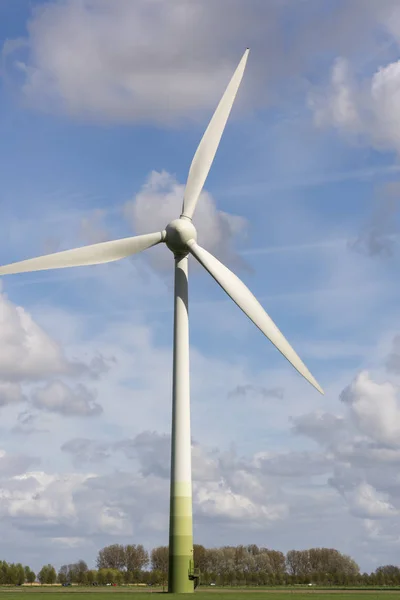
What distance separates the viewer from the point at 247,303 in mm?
60688

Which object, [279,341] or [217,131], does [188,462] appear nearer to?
[279,341]

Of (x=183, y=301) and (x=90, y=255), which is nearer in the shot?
(x=90, y=255)

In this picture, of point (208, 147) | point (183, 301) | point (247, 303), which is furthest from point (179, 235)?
point (208, 147)

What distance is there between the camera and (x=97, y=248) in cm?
6228

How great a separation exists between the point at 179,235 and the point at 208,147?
8.28m

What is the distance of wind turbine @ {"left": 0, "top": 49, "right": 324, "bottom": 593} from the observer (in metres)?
58.9

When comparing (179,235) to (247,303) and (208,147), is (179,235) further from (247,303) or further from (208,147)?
(208,147)

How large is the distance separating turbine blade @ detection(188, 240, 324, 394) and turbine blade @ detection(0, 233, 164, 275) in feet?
11.7

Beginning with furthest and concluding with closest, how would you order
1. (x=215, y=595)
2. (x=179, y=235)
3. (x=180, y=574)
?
(x=215, y=595)
(x=179, y=235)
(x=180, y=574)

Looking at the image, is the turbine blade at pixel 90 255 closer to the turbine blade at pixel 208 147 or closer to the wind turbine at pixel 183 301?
the wind turbine at pixel 183 301

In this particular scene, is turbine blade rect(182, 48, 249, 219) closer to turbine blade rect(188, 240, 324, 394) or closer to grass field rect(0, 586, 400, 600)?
turbine blade rect(188, 240, 324, 394)

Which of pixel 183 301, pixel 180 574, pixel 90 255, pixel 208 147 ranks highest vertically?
pixel 208 147

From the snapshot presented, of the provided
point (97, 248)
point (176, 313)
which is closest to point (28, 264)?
point (97, 248)

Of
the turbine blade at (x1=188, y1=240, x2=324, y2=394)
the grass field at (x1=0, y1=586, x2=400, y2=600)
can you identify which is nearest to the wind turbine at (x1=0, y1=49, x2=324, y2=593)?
the turbine blade at (x1=188, y1=240, x2=324, y2=394)
